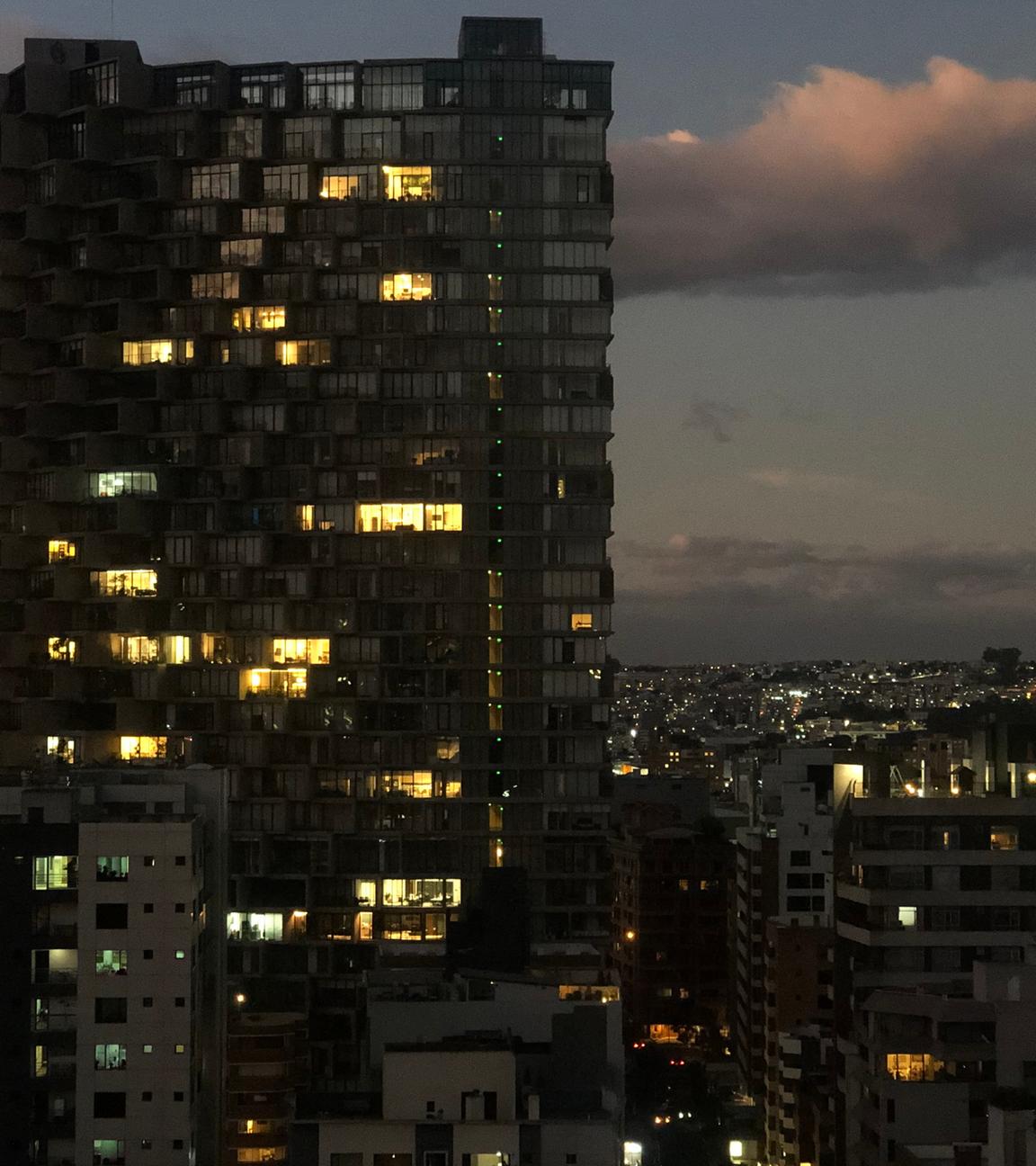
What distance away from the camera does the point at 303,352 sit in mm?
119688

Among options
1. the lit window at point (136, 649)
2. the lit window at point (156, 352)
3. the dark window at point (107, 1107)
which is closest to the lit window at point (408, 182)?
the lit window at point (156, 352)

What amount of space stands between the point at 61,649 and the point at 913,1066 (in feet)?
213

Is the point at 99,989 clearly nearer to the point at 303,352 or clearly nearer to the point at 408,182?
the point at 303,352

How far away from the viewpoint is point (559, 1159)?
67562mm

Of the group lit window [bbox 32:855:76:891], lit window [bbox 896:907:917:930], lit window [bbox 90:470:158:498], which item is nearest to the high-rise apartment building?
lit window [bbox 90:470:158:498]

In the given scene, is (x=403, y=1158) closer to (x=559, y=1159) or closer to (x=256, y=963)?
(x=559, y=1159)

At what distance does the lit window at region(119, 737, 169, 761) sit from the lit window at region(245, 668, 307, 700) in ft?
16.9

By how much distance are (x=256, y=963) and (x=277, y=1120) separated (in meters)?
18.8

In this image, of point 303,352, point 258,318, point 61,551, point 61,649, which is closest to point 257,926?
point 61,649

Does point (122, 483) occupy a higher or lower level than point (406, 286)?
lower

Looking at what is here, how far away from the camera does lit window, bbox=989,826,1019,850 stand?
73.9m

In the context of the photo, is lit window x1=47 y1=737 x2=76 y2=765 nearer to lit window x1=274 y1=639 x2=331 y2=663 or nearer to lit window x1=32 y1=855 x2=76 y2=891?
lit window x1=274 y1=639 x2=331 y2=663

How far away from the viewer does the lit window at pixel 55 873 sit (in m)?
76.3

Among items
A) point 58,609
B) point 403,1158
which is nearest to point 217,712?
point 58,609
